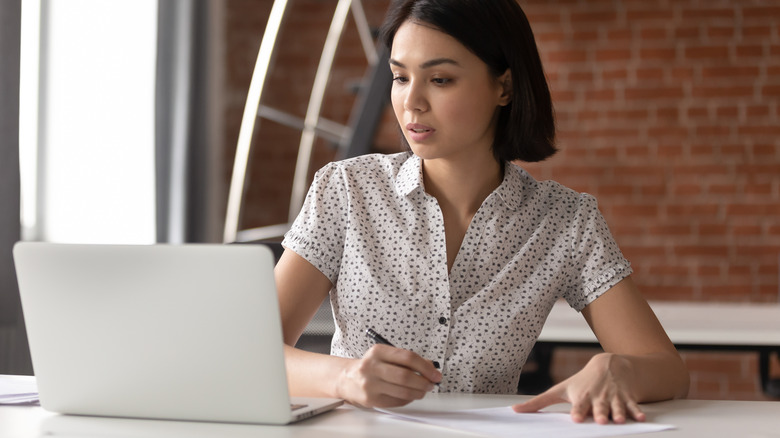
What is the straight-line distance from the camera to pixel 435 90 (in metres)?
1.38

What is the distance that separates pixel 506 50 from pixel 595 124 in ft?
8.98

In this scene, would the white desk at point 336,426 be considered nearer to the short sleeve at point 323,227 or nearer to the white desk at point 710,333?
the short sleeve at point 323,227

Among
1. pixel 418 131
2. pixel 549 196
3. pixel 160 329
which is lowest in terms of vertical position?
pixel 160 329

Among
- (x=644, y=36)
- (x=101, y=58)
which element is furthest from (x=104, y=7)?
(x=644, y=36)

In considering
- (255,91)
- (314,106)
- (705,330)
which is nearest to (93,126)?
(255,91)

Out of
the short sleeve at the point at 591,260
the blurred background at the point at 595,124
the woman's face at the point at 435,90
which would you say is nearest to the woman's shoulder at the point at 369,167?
the woman's face at the point at 435,90

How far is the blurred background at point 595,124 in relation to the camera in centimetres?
349

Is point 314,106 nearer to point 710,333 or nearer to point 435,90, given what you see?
point 710,333

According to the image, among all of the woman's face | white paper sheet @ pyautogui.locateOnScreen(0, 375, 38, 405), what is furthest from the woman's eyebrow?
white paper sheet @ pyautogui.locateOnScreen(0, 375, 38, 405)

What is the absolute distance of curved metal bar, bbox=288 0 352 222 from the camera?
142 inches

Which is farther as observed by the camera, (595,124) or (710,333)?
(595,124)

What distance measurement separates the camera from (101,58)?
10.5ft

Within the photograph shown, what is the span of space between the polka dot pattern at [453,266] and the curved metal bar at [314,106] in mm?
2116

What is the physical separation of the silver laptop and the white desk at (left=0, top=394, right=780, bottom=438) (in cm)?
2
